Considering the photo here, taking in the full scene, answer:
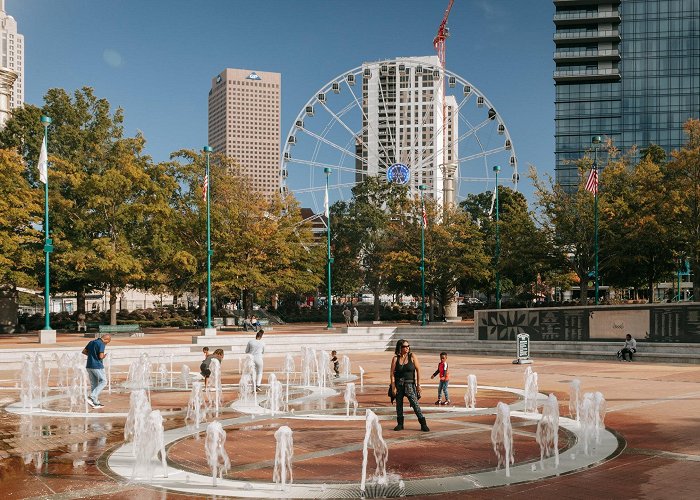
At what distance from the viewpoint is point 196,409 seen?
562 inches

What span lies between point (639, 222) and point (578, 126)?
291 feet

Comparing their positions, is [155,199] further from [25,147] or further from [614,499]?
[614,499]

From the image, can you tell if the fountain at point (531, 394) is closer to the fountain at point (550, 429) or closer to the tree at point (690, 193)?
the fountain at point (550, 429)

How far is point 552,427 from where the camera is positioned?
1146cm

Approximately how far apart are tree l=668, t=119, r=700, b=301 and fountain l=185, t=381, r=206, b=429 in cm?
3498

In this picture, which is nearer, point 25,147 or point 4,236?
point 4,236

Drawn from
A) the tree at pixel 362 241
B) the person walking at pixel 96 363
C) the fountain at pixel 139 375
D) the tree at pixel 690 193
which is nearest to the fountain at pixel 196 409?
the person walking at pixel 96 363

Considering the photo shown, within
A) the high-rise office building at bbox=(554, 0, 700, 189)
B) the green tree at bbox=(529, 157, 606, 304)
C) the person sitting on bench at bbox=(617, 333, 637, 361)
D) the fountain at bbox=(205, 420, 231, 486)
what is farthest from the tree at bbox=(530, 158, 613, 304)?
the high-rise office building at bbox=(554, 0, 700, 189)

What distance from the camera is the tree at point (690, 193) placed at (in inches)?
1727

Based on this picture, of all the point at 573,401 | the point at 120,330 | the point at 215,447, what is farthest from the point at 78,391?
the point at 120,330

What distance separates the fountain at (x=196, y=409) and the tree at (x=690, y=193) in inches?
1377

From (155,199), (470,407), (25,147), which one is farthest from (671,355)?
(25,147)

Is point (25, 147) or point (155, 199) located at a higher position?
point (25, 147)

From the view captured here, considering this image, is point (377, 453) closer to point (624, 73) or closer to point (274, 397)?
point (274, 397)
